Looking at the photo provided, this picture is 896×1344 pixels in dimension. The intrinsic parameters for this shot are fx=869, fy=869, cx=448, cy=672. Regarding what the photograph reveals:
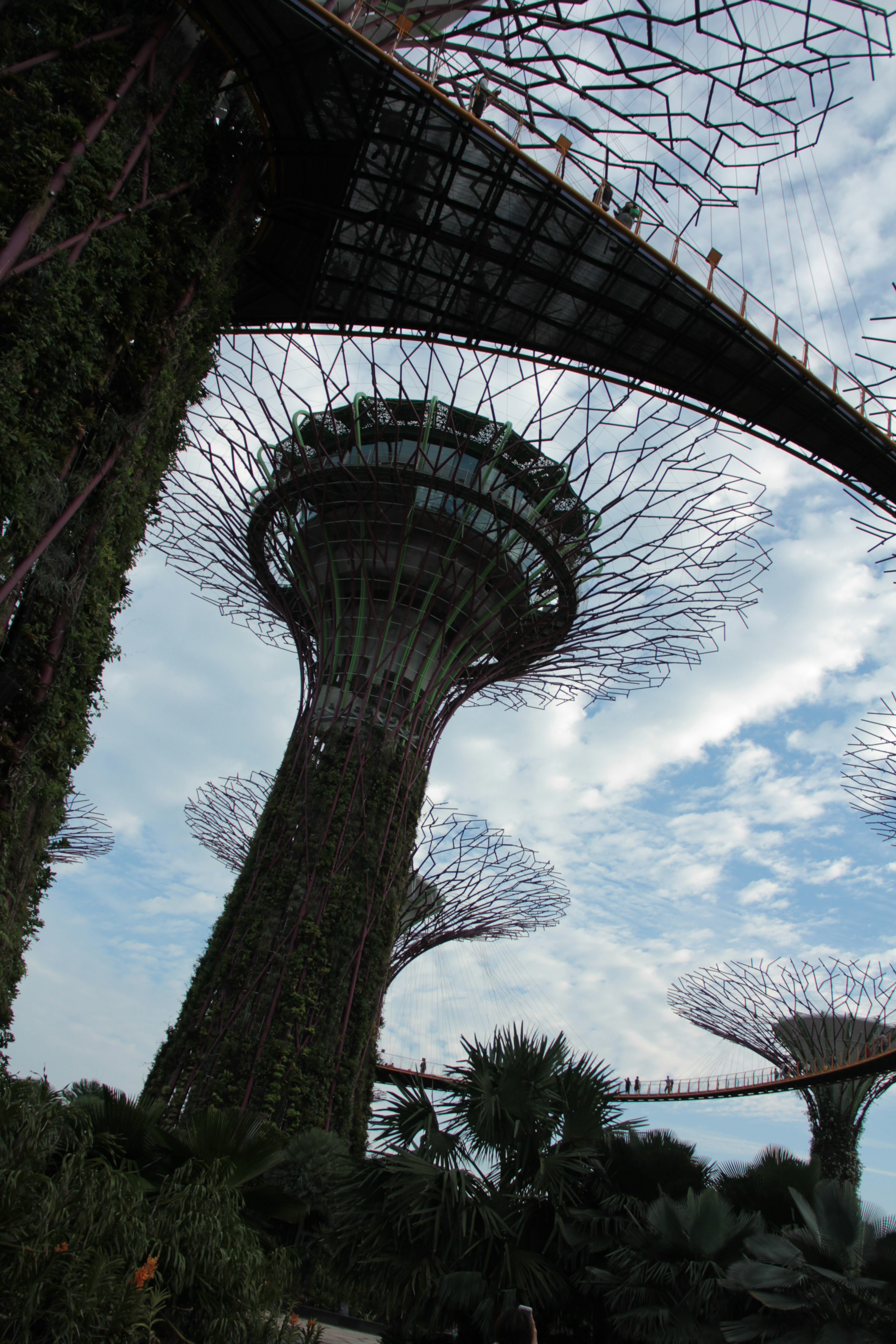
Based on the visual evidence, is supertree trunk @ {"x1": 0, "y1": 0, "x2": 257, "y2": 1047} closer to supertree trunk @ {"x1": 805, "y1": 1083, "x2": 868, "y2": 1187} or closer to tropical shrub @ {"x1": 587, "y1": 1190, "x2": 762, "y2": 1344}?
tropical shrub @ {"x1": 587, "y1": 1190, "x2": 762, "y2": 1344}

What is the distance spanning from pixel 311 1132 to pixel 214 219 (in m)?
11.4

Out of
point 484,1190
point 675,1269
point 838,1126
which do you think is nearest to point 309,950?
point 484,1190

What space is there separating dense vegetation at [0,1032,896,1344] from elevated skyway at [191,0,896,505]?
32.6 ft

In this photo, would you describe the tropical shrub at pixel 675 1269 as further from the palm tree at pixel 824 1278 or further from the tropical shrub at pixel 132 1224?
the tropical shrub at pixel 132 1224

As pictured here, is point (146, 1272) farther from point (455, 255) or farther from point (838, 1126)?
point (838, 1126)

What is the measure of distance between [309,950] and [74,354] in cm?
967

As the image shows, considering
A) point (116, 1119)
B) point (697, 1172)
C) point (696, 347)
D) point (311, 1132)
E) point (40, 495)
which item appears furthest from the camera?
point (696, 347)

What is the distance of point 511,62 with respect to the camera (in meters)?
10.9

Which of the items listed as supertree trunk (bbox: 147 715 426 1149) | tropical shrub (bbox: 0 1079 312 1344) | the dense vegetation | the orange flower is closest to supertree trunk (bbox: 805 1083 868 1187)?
supertree trunk (bbox: 147 715 426 1149)

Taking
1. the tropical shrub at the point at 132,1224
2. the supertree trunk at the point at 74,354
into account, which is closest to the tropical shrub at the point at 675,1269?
the tropical shrub at the point at 132,1224

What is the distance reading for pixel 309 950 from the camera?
1342 centimetres

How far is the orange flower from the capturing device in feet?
15.4

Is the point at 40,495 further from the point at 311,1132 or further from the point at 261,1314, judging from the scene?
the point at 311,1132

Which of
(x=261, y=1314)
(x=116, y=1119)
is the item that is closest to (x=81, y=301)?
(x=116, y=1119)
